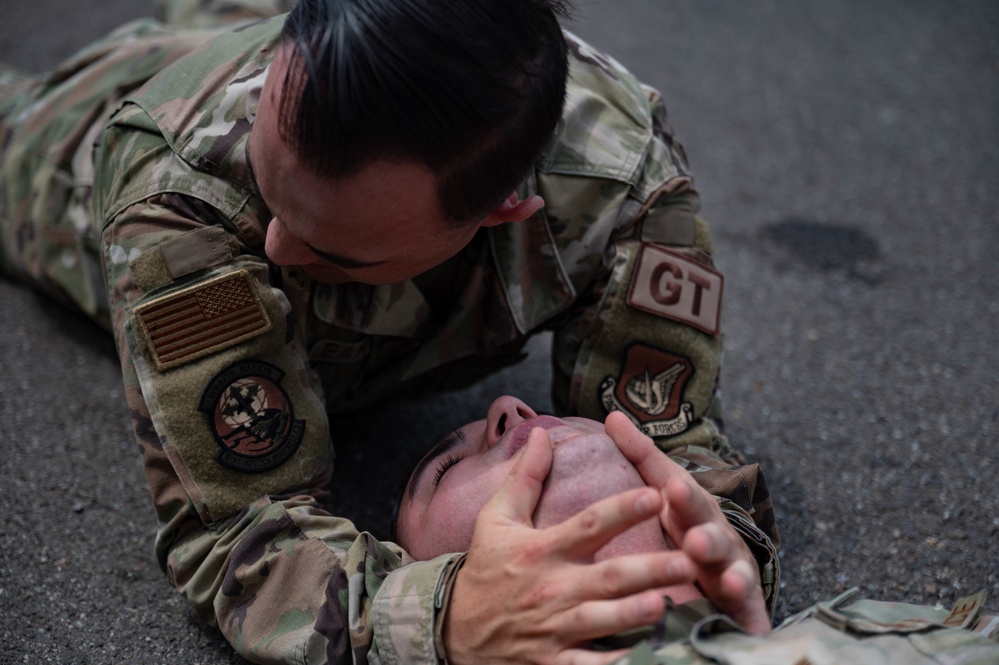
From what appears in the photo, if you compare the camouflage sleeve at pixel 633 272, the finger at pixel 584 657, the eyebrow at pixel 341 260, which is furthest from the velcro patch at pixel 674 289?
the finger at pixel 584 657

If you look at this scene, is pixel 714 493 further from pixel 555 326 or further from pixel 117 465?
pixel 117 465

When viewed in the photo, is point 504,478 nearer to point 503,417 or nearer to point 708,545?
point 503,417

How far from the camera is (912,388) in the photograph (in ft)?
7.39

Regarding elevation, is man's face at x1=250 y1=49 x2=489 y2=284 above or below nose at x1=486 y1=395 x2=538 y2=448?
above

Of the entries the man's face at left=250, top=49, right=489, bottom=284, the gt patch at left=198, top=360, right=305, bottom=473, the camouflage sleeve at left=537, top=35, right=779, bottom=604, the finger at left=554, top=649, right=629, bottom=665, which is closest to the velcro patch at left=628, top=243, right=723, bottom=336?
the camouflage sleeve at left=537, top=35, right=779, bottom=604

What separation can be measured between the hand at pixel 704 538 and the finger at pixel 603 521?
5 cm

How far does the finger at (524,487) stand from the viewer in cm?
118

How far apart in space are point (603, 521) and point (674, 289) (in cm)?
72

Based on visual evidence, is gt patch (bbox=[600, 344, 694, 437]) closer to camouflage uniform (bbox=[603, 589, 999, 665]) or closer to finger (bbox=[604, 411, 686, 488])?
finger (bbox=[604, 411, 686, 488])

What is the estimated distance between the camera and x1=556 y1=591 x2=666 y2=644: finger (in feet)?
3.34

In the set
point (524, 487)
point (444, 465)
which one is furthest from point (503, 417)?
point (524, 487)

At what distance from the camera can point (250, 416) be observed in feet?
4.71

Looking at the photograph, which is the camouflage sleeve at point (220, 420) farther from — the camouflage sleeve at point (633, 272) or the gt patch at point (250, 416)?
the camouflage sleeve at point (633, 272)

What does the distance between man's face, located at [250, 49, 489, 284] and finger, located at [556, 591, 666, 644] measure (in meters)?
0.56
